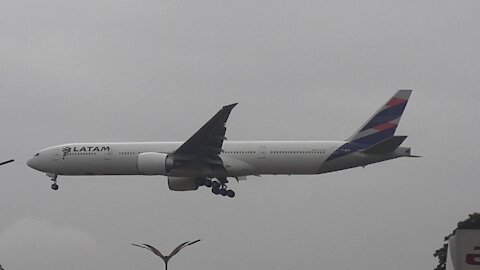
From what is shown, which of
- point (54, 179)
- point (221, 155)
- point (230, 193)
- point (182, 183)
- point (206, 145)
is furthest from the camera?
point (54, 179)

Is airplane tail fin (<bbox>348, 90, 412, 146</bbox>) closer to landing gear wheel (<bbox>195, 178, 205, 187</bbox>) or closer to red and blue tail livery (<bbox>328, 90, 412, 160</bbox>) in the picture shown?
red and blue tail livery (<bbox>328, 90, 412, 160</bbox>)

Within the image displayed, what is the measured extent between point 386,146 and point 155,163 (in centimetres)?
1637

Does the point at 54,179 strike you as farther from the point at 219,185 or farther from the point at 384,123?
the point at 384,123

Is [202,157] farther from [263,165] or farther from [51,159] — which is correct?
[51,159]

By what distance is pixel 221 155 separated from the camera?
217 feet

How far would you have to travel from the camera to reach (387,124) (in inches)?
2589

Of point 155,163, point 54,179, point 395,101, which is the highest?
point 395,101

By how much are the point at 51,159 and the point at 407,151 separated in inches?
1044

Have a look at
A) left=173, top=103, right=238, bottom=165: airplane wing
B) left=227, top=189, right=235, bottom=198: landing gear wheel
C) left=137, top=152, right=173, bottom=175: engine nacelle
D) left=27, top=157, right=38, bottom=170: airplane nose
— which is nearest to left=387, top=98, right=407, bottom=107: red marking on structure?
left=173, top=103, right=238, bottom=165: airplane wing

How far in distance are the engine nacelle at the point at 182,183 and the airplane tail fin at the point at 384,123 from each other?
1216 centimetres

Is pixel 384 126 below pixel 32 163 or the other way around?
the other way around

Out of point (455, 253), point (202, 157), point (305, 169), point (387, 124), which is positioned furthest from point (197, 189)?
point (455, 253)

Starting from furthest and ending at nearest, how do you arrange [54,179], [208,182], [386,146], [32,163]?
[32,163] → [54,179] → [208,182] → [386,146]

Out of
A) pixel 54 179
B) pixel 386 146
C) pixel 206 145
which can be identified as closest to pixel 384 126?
pixel 386 146
